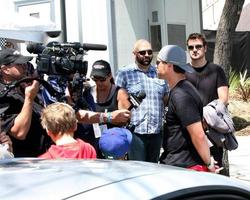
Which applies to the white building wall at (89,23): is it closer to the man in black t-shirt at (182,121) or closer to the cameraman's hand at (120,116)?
the cameraman's hand at (120,116)

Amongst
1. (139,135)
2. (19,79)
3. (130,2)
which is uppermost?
(130,2)

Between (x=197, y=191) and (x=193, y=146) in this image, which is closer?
(x=197, y=191)

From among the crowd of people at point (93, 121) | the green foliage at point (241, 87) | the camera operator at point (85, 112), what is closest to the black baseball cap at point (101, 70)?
the crowd of people at point (93, 121)

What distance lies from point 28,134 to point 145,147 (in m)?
1.91

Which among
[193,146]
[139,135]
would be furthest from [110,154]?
[139,135]

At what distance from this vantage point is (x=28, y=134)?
4398 millimetres

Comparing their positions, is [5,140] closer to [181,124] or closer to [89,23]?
[181,124]

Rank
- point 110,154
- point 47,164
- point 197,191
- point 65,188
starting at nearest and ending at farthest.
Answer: point 65,188, point 197,191, point 47,164, point 110,154

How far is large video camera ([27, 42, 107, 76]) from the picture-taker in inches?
167

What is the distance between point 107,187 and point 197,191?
36 centimetres

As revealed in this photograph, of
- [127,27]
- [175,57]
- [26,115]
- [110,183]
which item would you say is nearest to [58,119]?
[26,115]

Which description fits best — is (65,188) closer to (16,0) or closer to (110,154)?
(110,154)

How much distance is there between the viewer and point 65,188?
6.68 feet

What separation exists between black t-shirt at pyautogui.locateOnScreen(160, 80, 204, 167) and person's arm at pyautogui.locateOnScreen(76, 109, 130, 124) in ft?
1.39
